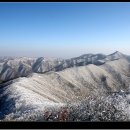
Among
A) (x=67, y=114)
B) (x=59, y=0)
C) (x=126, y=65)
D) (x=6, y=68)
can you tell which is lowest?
(x=6, y=68)

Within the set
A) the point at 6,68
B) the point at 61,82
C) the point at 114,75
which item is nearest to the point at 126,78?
the point at 114,75

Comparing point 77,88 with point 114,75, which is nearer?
point 77,88

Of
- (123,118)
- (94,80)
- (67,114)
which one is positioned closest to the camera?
(123,118)

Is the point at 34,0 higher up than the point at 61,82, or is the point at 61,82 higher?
the point at 34,0

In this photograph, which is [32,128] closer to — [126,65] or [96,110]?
[96,110]

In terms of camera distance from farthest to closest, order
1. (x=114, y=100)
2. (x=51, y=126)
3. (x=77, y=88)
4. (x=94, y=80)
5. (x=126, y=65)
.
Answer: (x=126, y=65) < (x=94, y=80) < (x=77, y=88) < (x=114, y=100) < (x=51, y=126)

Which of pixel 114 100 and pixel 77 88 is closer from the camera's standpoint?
pixel 114 100

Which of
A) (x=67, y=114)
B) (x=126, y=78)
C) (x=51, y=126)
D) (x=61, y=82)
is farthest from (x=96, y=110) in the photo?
(x=126, y=78)

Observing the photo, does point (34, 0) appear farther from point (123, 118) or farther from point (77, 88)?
point (77, 88)

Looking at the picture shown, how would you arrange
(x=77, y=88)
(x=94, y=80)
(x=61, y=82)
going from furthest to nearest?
(x=94, y=80), (x=77, y=88), (x=61, y=82)
